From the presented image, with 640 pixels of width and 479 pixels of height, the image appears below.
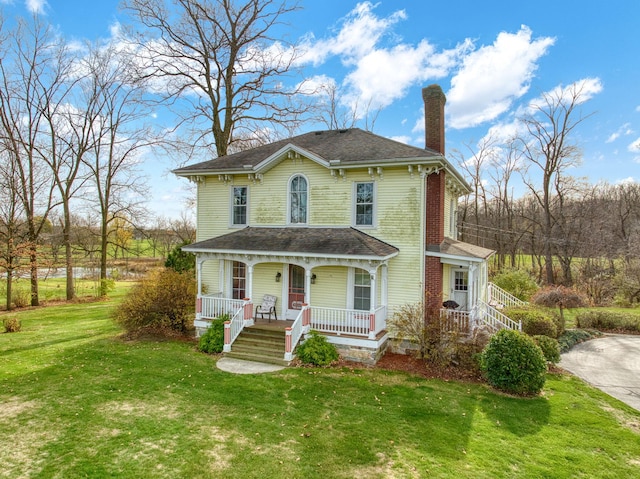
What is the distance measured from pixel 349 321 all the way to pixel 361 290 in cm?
153

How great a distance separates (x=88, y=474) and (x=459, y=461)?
20.4 feet

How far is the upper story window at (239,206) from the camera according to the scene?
49.8 feet

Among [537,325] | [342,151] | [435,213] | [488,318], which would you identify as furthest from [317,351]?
[537,325]

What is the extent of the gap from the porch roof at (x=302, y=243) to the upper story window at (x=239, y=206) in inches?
26.9

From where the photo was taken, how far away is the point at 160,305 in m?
14.2

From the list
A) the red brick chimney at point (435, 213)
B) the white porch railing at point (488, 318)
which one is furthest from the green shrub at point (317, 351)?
the white porch railing at point (488, 318)

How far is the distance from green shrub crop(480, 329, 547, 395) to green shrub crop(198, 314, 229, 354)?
8.43 meters

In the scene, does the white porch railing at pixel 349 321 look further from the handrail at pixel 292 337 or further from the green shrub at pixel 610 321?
the green shrub at pixel 610 321

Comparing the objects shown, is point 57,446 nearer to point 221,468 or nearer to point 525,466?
point 221,468

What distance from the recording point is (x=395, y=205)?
12.8 metres

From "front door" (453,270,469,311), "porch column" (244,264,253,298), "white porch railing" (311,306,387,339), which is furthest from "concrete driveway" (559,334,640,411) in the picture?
"porch column" (244,264,253,298)

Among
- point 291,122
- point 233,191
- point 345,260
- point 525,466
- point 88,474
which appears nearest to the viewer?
point 88,474

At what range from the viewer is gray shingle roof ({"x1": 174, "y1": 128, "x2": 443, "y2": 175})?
41.2 feet

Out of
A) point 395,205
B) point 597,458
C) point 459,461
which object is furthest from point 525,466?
point 395,205
